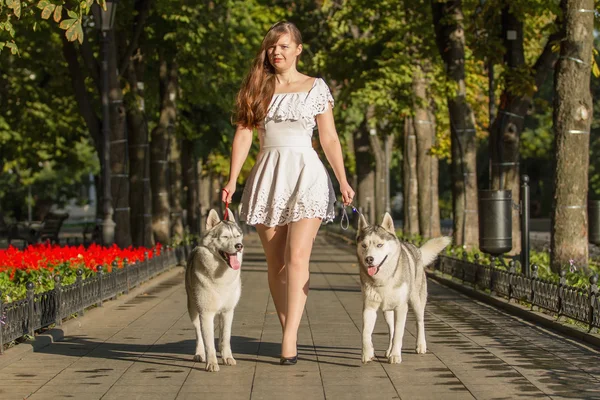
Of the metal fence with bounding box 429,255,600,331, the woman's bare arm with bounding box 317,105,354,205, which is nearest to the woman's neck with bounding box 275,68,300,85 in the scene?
the woman's bare arm with bounding box 317,105,354,205

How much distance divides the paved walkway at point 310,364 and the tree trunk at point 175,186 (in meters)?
23.5

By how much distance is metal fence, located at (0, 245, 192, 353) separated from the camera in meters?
12.5

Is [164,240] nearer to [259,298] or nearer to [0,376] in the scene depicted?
[259,298]

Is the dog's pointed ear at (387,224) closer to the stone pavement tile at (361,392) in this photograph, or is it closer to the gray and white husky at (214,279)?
the gray and white husky at (214,279)

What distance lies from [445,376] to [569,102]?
1016 centimetres

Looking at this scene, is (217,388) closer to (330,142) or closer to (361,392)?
(361,392)

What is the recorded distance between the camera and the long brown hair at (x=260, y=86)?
1059 cm

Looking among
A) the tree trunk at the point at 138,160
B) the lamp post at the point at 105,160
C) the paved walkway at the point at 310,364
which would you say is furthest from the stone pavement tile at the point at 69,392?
the tree trunk at the point at 138,160

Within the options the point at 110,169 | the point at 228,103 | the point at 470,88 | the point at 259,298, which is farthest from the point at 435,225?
the point at 259,298

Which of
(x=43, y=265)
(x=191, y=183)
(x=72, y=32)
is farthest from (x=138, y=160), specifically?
(x=72, y=32)

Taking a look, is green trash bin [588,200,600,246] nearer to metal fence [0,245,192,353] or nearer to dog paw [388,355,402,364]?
metal fence [0,245,192,353]

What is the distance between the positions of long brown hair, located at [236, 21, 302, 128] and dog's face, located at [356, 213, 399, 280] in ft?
4.12

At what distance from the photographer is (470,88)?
40062mm

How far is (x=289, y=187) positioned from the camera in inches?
418
